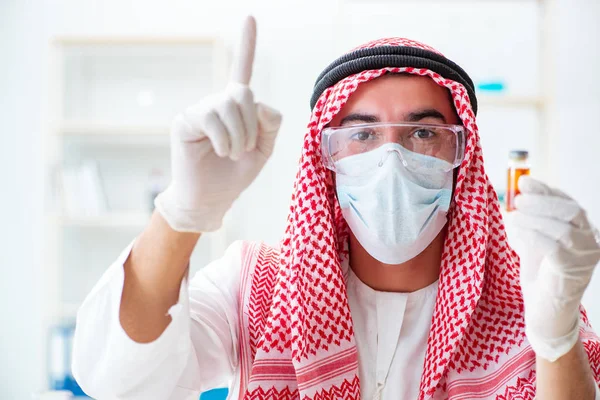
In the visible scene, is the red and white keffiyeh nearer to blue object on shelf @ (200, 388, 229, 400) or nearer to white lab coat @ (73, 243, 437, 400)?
white lab coat @ (73, 243, 437, 400)

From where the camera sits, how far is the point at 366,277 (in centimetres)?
154

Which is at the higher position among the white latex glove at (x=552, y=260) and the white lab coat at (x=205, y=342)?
the white latex glove at (x=552, y=260)

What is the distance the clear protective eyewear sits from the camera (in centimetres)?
142

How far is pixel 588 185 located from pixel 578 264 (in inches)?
109

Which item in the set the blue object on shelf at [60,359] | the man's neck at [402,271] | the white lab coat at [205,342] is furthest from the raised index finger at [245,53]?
the blue object on shelf at [60,359]

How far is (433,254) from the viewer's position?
1541mm

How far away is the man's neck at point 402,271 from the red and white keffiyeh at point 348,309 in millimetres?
67

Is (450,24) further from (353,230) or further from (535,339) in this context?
(535,339)

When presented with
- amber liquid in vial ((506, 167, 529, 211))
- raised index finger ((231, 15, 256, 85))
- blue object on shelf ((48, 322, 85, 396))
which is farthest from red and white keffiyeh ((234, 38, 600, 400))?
blue object on shelf ((48, 322, 85, 396))

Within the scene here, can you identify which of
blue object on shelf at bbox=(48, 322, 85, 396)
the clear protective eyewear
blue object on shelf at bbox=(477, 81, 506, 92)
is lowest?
blue object on shelf at bbox=(48, 322, 85, 396)

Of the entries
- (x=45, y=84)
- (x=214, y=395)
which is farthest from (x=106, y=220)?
(x=214, y=395)

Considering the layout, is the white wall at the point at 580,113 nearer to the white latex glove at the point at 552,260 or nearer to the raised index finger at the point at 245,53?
the white latex glove at the point at 552,260

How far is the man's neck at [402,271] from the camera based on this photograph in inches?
59.5

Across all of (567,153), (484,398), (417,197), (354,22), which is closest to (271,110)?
(417,197)
